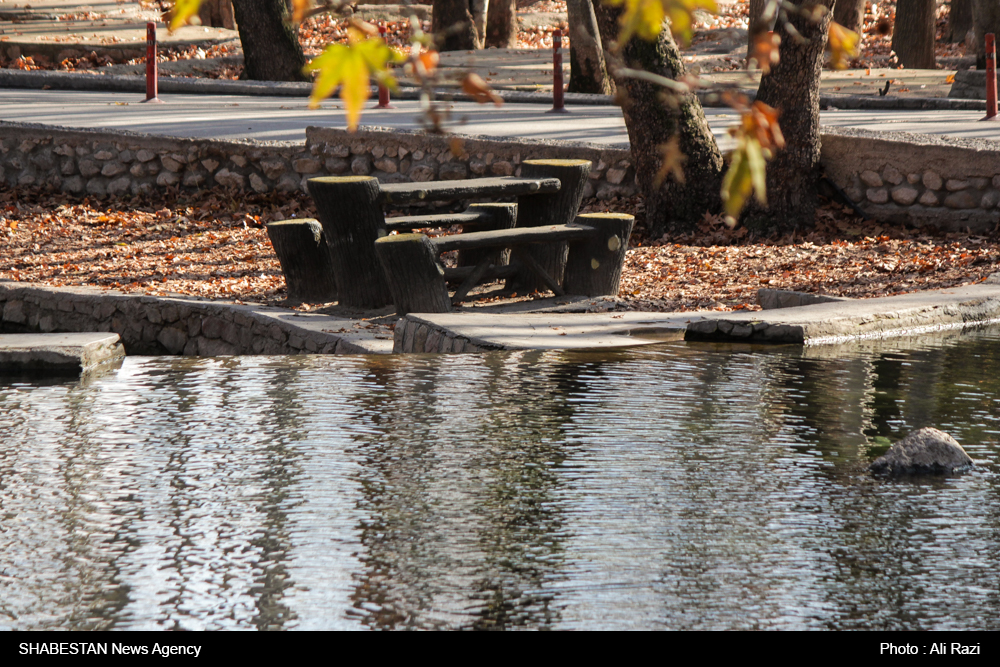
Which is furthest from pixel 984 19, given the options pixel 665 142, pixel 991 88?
pixel 665 142

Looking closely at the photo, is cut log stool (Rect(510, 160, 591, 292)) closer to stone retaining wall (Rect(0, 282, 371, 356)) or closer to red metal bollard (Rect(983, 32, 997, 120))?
stone retaining wall (Rect(0, 282, 371, 356))

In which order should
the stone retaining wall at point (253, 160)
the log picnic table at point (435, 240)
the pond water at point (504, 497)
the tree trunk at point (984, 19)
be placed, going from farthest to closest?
the tree trunk at point (984, 19)
the stone retaining wall at point (253, 160)
the log picnic table at point (435, 240)
the pond water at point (504, 497)

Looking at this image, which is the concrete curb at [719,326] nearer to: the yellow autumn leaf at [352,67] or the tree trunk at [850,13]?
the yellow autumn leaf at [352,67]

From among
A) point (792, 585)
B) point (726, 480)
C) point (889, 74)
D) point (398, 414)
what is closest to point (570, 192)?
point (398, 414)

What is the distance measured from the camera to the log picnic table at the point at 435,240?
811cm

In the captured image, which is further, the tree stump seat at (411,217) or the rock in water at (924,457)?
the tree stump seat at (411,217)

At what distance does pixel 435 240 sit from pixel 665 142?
11.0 ft

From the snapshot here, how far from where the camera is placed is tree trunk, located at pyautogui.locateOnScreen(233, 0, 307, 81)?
59.2 ft

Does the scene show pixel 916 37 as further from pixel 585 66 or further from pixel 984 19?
pixel 585 66

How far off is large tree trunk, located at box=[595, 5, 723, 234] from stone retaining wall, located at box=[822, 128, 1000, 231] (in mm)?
1131

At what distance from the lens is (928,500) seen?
4.07m

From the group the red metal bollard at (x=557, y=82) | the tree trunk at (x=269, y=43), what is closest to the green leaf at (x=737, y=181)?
the red metal bollard at (x=557, y=82)

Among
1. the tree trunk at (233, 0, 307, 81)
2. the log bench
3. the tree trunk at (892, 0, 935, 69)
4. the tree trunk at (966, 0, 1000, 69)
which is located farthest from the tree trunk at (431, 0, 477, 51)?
the log bench

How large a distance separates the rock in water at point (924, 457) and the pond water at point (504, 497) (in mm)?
95
